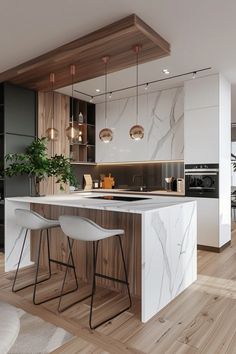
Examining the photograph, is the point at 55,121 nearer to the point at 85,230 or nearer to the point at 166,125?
the point at 166,125

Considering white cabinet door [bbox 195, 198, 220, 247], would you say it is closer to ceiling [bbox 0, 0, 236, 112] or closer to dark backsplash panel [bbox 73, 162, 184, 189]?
dark backsplash panel [bbox 73, 162, 184, 189]

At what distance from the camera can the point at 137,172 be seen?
5.75 m

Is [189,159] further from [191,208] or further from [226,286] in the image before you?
[226,286]

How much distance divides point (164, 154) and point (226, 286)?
259 cm

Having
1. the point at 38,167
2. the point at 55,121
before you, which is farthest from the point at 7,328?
the point at 55,121

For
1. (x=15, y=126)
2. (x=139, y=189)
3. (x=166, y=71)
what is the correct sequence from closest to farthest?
(x=166, y=71), (x=15, y=126), (x=139, y=189)

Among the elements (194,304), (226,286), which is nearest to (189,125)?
(226,286)

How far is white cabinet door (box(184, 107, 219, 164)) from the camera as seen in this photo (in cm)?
407

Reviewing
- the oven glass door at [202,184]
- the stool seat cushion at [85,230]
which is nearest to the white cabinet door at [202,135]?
the oven glass door at [202,184]

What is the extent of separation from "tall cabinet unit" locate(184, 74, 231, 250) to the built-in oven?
0.07 metres

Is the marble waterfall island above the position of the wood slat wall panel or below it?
below

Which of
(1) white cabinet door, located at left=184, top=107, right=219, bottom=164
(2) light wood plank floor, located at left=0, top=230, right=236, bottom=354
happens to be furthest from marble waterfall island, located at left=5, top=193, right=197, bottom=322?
(1) white cabinet door, located at left=184, top=107, right=219, bottom=164

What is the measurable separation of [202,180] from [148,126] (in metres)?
1.53

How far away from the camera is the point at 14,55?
135 inches
